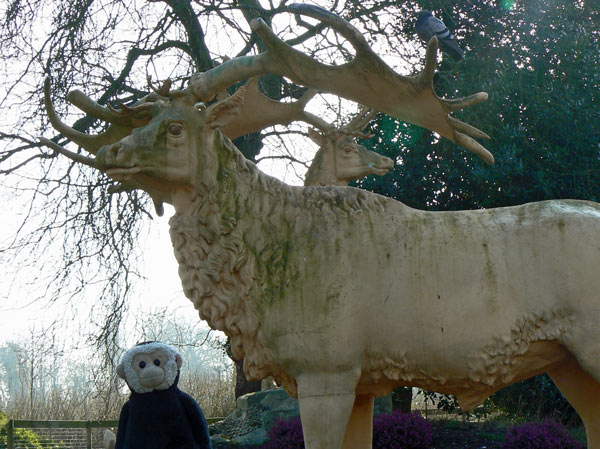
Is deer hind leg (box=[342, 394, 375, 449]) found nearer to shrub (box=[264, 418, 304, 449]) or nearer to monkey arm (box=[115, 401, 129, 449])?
monkey arm (box=[115, 401, 129, 449])

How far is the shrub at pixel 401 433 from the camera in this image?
704 cm

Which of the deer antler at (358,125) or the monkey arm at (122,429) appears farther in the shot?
the deer antler at (358,125)

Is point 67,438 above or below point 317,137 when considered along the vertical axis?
below

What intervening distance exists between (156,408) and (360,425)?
1299mm

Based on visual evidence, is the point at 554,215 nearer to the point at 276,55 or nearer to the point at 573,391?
the point at 573,391

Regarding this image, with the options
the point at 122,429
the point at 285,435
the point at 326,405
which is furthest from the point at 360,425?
the point at 285,435

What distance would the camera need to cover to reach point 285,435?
285 inches

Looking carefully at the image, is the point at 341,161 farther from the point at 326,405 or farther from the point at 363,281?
the point at 326,405

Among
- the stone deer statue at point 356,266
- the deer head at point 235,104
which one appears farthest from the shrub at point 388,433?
the deer head at point 235,104

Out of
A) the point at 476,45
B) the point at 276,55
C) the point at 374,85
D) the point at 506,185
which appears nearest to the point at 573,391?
the point at 374,85

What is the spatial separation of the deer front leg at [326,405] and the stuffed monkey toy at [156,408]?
1.21 m

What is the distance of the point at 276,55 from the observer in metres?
3.99

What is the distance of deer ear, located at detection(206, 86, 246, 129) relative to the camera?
3941 mm

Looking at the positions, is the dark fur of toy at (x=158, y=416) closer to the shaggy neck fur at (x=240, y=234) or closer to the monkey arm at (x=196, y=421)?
the monkey arm at (x=196, y=421)
